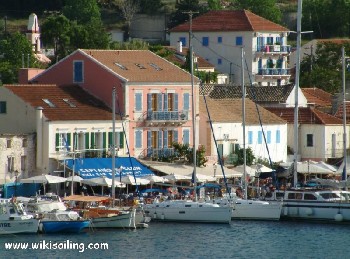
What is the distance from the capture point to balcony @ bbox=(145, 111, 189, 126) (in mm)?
113250

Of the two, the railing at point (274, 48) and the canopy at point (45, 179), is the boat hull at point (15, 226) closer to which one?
the canopy at point (45, 179)

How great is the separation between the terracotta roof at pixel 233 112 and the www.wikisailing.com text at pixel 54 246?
2996cm

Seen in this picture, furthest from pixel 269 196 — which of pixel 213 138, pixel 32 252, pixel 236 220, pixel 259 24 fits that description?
pixel 259 24

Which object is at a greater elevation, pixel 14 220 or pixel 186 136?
pixel 186 136

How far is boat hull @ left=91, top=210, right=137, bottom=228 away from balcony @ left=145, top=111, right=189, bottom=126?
16896 mm

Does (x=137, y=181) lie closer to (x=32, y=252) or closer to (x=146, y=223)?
(x=146, y=223)

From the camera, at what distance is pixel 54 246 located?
89.3 metres

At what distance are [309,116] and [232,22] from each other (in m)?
39.3

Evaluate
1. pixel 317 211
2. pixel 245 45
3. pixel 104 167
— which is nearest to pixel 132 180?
pixel 104 167

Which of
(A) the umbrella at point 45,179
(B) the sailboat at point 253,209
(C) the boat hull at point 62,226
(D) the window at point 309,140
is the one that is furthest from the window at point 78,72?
(C) the boat hull at point 62,226

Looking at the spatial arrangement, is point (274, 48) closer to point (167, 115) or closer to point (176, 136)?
point (176, 136)

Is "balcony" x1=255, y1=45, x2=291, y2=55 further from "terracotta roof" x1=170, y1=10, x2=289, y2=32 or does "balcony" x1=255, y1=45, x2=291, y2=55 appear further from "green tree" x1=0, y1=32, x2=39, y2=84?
"green tree" x1=0, y1=32, x2=39, y2=84

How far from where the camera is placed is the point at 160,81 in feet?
371

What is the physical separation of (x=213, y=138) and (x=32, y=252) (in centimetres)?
3051
